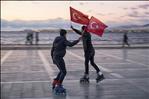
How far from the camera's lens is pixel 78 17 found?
1396 cm

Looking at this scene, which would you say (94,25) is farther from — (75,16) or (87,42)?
(87,42)

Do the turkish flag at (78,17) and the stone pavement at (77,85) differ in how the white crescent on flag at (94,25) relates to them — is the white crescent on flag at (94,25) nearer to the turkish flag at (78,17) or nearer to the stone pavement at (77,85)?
the turkish flag at (78,17)

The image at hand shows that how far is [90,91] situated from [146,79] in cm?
336

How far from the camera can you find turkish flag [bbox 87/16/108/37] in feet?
44.9

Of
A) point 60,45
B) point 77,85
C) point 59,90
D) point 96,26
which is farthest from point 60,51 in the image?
point 77,85

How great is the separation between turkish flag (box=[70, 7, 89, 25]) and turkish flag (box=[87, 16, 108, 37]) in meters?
0.22

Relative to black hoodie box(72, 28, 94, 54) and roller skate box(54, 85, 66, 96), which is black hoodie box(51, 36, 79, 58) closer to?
roller skate box(54, 85, 66, 96)

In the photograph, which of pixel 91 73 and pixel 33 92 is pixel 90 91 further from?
pixel 91 73

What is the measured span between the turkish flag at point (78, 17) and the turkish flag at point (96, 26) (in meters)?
0.22

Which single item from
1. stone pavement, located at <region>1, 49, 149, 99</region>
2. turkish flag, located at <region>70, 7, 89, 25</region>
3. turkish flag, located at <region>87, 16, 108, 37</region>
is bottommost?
stone pavement, located at <region>1, 49, 149, 99</region>

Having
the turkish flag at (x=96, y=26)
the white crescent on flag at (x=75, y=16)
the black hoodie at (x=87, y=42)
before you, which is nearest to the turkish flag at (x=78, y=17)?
the white crescent on flag at (x=75, y=16)

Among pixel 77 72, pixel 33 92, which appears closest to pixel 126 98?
pixel 33 92

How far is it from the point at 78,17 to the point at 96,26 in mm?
637

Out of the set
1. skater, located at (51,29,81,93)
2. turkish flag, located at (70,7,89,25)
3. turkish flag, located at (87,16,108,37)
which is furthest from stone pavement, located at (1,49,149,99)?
turkish flag, located at (70,7,89,25)
